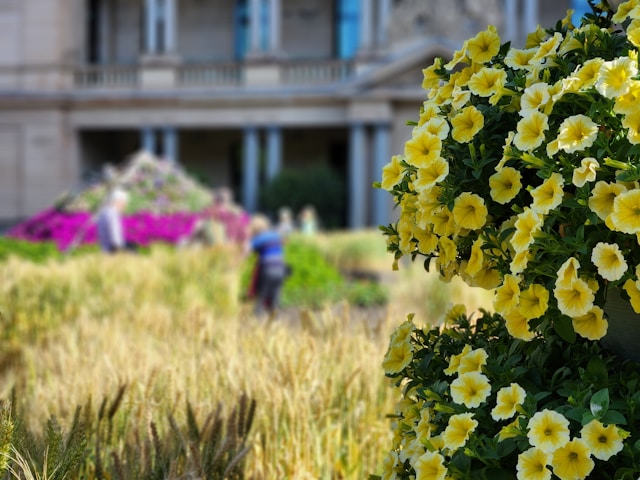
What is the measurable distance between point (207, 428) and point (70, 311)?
393cm

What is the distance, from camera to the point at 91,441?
2.86 m

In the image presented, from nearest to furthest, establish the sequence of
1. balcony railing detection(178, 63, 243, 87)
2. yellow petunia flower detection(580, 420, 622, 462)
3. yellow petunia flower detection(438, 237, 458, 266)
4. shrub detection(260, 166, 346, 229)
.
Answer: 1. yellow petunia flower detection(580, 420, 622, 462)
2. yellow petunia flower detection(438, 237, 458, 266)
3. shrub detection(260, 166, 346, 229)
4. balcony railing detection(178, 63, 243, 87)

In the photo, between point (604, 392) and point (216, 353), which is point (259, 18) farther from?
point (604, 392)

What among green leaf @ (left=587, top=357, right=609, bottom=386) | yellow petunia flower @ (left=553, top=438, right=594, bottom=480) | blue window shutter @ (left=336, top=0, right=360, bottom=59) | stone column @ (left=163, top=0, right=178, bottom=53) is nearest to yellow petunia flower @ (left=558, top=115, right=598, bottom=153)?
green leaf @ (left=587, top=357, right=609, bottom=386)

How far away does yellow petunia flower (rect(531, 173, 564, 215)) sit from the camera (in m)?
1.83

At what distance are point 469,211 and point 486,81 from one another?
349 millimetres

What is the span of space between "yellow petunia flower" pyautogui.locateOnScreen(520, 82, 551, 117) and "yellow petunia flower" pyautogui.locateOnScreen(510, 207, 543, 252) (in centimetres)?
25

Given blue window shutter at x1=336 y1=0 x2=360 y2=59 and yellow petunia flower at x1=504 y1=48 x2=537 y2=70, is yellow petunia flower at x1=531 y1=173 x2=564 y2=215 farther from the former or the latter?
blue window shutter at x1=336 y1=0 x2=360 y2=59

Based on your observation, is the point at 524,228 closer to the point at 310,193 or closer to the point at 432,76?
the point at 432,76

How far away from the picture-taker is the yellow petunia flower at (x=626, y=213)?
1728 millimetres

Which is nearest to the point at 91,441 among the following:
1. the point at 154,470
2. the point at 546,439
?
the point at 154,470

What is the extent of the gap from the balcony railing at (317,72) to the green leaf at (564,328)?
27.4 m

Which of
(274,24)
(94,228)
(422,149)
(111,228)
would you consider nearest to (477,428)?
(422,149)

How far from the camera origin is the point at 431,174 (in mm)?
2098
